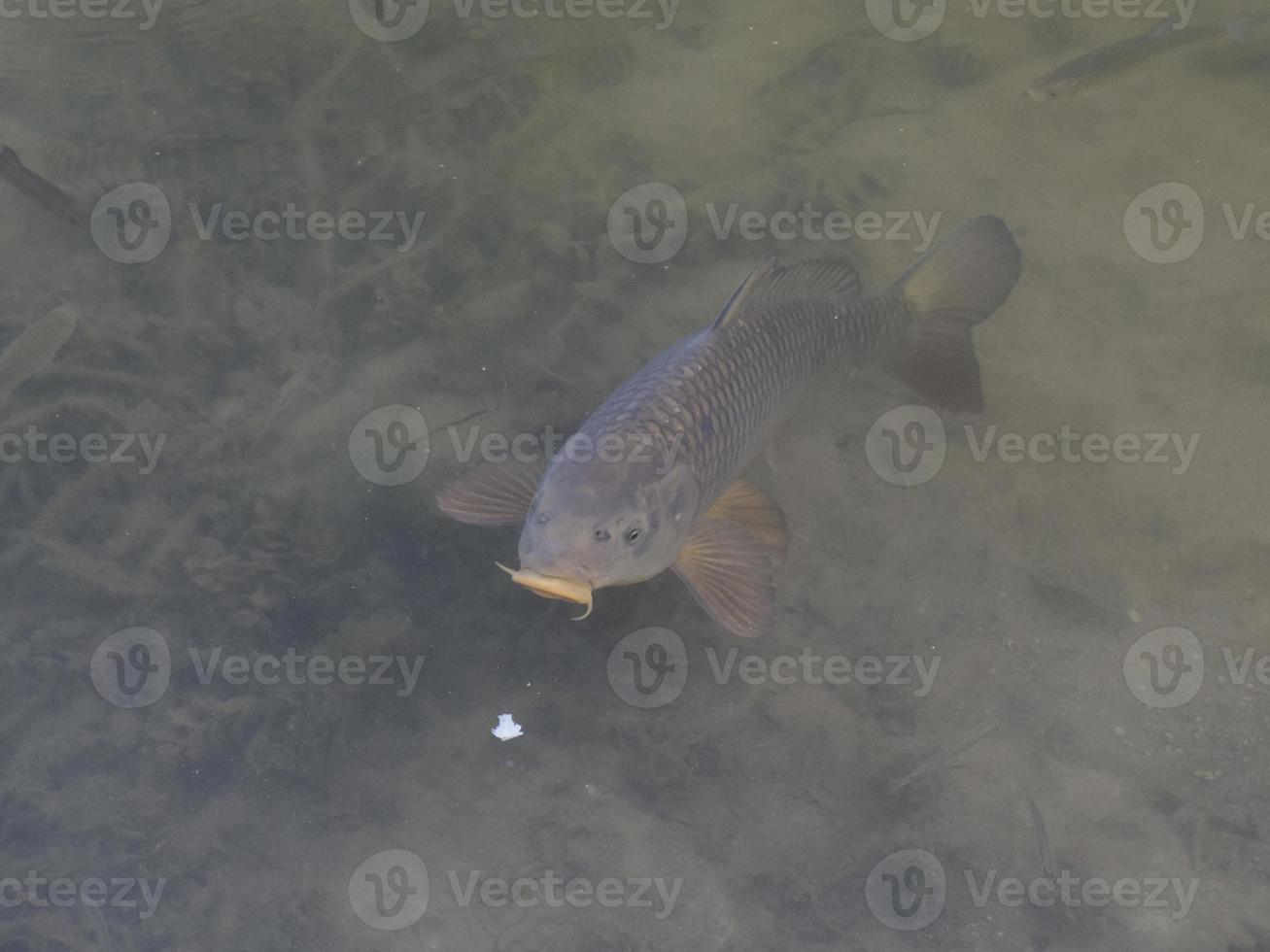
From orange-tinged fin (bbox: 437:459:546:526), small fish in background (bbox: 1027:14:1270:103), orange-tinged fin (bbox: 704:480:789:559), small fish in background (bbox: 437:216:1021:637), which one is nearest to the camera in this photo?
small fish in background (bbox: 437:216:1021:637)

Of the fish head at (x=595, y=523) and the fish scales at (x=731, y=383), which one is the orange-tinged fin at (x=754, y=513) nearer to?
the fish scales at (x=731, y=383)

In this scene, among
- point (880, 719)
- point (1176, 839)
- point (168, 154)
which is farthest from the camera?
point (168, 154)

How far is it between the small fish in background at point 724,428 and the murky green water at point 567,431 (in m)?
0.49

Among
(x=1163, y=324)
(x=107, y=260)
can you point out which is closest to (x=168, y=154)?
(x=107, y=260)

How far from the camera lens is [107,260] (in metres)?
4.79

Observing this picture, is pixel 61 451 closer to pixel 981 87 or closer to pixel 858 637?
pixel 858 637

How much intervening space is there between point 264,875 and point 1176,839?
149 inches

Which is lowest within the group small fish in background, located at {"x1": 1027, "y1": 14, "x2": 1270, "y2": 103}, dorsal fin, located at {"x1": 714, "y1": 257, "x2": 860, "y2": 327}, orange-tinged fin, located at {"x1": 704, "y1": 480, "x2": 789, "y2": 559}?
orange-tinged fin, located at {"x1": 704, "y1": 480, "x2": 789, "y2": 559}

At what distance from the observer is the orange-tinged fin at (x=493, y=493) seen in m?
3.65

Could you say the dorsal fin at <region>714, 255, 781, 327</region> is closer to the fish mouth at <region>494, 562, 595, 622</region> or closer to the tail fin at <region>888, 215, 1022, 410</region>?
the tail fin at <region>888, 215, 1022, 410</region>

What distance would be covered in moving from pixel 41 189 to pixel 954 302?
→ 4.84m

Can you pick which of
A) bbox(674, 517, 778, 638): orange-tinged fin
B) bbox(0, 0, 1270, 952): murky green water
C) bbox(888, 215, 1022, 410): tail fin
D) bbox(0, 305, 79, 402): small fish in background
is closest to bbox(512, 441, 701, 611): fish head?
bbox(674, 517, 778, 638): orange-tinged fin

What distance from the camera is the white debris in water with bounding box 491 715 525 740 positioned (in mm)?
3877

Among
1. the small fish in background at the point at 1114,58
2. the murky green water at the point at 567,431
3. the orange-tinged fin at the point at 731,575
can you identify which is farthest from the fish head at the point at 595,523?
the small fish in background at the point at 1114,58
